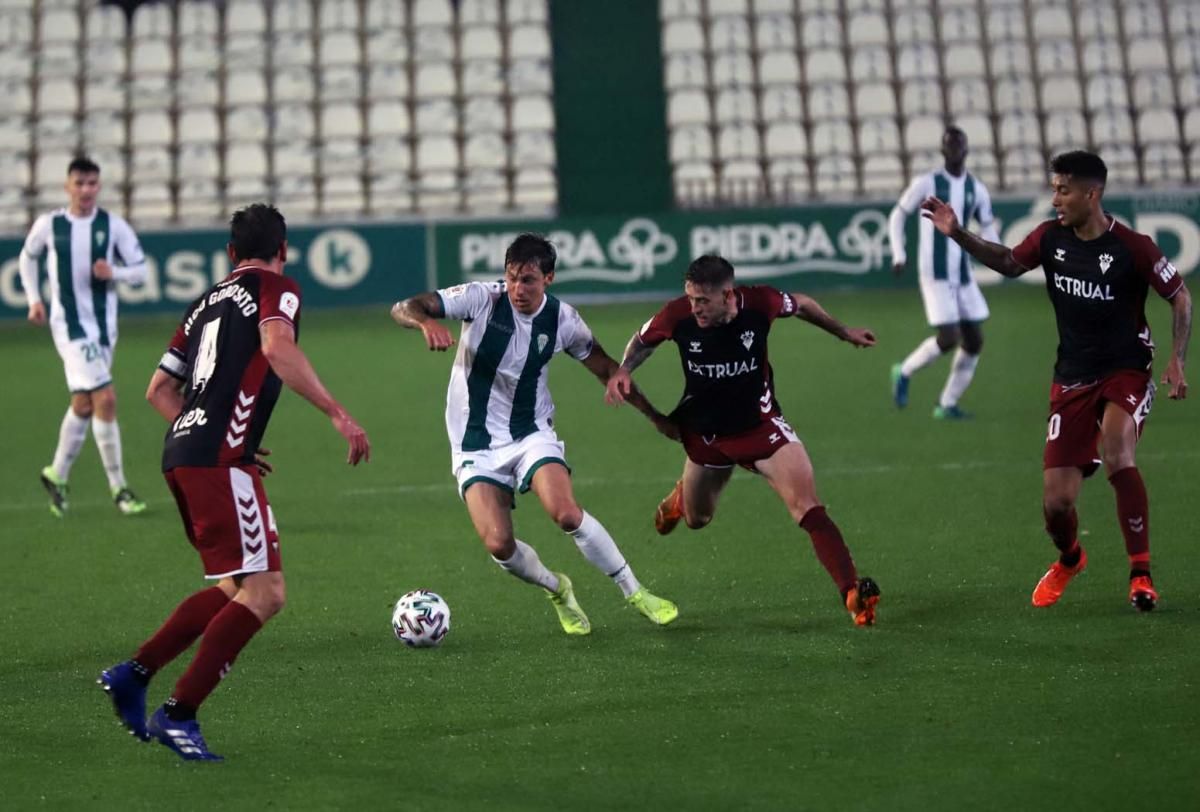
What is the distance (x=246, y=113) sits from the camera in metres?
24.0

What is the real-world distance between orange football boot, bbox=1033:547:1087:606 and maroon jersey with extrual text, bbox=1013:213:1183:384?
2.66 ft

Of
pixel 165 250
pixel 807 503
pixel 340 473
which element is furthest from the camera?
pixel 165 250

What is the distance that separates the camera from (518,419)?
753 cm

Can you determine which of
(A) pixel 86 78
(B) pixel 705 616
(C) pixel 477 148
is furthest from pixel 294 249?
(B) pixel 705 616

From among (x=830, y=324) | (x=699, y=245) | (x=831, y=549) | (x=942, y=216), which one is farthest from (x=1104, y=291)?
(x=699, y=245)

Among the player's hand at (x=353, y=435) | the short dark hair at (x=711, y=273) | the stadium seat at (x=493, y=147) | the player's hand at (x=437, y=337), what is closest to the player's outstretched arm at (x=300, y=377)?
the player's hand at (x=353, y=435)

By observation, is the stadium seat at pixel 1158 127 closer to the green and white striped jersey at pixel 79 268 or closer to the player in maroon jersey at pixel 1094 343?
the green and white striped jersey at pixel 79 268

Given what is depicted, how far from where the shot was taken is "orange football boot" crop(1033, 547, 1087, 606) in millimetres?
7496

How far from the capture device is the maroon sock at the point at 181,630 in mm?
5734

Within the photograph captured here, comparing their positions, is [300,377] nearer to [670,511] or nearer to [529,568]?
[529,568]

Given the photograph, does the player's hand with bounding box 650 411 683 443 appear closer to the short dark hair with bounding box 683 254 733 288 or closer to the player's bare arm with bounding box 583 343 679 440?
the player's bare arm with bounding box 583 343 679 440

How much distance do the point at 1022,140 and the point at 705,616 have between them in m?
17.4

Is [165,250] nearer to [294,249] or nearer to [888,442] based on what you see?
[294,249]

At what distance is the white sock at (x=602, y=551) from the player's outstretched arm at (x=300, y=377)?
1818 mm
